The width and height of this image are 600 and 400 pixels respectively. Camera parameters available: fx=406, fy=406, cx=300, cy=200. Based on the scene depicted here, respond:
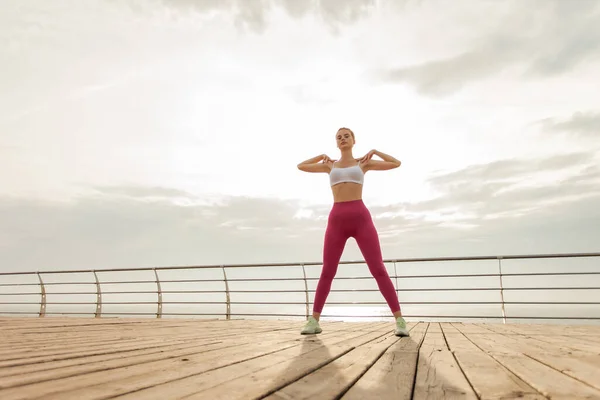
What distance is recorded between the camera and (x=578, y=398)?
121 centimetres

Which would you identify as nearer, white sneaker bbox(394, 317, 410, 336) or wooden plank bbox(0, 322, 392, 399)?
wooden plank bbox(0, 322, 392, 399)

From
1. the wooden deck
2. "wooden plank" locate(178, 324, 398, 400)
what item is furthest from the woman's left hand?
"wooden plank" locate(178, 324, 398, 400)

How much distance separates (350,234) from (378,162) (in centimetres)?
83

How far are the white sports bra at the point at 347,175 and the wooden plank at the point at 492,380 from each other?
6.76 feet

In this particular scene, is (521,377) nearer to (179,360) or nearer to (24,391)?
(179,360)

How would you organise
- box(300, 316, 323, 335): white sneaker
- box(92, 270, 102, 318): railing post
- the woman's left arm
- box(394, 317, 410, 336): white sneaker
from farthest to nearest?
box(92, 270, 102, 318): railing post → the woman's left arm → box(300, 316, 323, 335): white sneaker → box(394, 317, 410, 336): white sneaker

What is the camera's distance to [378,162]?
162 inches

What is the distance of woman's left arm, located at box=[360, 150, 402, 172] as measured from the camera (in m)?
4.08

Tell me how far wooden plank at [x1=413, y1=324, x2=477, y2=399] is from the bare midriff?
191cm

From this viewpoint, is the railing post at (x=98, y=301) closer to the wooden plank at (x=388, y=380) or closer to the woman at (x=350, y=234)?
the woman at (x=350, y=234)

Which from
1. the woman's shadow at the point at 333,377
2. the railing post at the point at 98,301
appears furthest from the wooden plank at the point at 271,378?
the railing post at the point at 98,301

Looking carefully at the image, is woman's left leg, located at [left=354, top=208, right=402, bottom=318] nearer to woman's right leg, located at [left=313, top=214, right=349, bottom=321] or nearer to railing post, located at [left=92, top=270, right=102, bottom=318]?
woman's right leg, located at [left=313, top=214, right=349, bottom=321]

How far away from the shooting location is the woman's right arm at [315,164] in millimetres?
4215

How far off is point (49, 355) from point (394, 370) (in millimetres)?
1693
